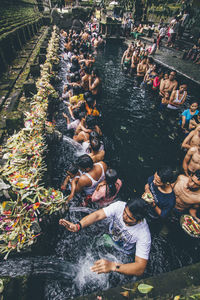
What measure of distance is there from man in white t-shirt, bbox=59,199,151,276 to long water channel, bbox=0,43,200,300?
847 mm

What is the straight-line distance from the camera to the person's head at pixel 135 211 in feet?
6.96

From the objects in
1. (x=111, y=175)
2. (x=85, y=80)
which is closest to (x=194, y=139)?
(x=111, y=175)

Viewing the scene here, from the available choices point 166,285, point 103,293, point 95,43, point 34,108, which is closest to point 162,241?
point 166,285

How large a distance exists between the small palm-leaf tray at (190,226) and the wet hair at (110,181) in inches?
69.3

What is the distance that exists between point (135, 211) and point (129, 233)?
0.66 metres

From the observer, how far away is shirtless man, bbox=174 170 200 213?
329cm

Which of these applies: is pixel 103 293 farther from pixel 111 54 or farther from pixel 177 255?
pixel 111 54

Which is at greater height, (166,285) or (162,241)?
(166,285)

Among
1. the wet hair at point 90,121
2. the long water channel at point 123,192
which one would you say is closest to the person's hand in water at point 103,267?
the long water channel at point 123,192

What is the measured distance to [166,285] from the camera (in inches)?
82.0

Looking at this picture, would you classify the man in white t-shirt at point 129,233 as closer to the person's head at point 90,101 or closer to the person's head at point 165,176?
the person's head at point 165,176

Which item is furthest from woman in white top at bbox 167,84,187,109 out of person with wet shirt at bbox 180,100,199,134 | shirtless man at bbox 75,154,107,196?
shirtless man at bbox 75,154,107,196

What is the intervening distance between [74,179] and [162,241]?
2.83 meters

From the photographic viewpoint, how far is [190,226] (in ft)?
10.8
